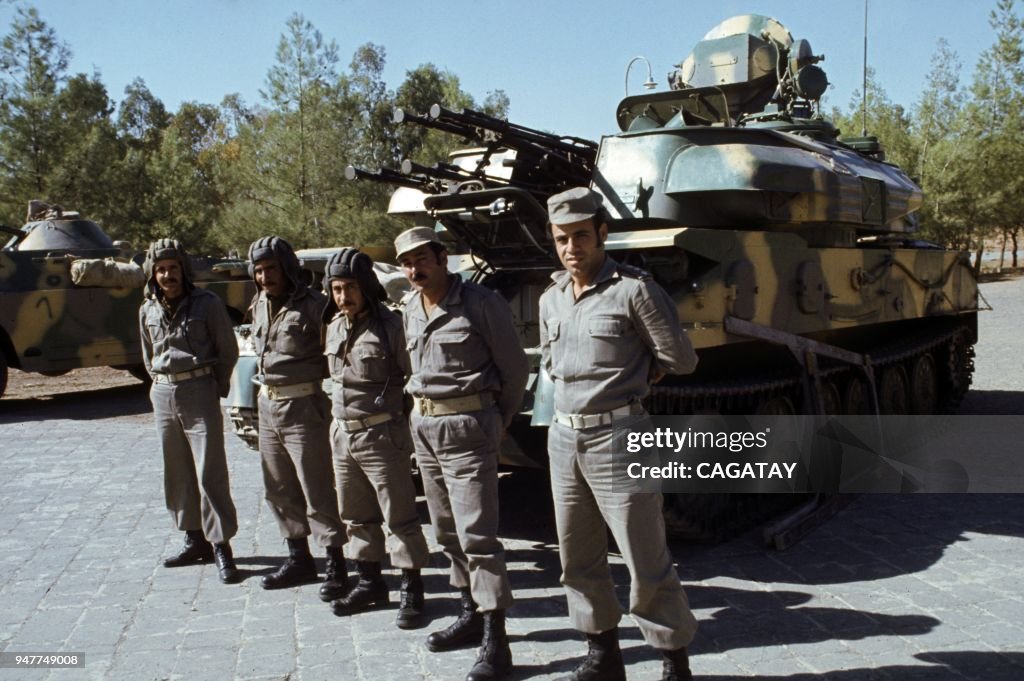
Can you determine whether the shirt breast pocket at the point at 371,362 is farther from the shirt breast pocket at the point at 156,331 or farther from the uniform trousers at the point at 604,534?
the shirt breast pocket at the point at 156,331

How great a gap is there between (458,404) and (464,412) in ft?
0.14

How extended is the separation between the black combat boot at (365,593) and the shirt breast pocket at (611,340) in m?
1.93

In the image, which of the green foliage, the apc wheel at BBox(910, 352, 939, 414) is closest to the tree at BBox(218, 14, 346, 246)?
the green foliage

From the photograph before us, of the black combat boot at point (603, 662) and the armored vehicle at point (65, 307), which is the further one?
the armored vehicle at point (65, 307)

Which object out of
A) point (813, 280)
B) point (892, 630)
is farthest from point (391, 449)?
point (813, 280)

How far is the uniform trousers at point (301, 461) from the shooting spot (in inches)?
207

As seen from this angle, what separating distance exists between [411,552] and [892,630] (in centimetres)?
223

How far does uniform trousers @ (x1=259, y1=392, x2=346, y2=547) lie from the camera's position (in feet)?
17.2

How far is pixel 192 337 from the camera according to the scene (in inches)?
223

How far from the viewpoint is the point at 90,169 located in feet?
87.4

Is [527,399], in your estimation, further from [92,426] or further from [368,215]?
[368,215]

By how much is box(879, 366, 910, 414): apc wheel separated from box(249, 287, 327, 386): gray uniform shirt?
5.40 meters

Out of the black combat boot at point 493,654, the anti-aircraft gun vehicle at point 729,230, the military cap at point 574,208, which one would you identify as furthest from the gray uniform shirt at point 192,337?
the military cap at point 574,208

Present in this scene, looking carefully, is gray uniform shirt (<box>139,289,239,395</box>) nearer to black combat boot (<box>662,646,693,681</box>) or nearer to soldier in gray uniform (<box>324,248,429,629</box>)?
soldier in gray uniform (<box>324,248,429,629</box>)
